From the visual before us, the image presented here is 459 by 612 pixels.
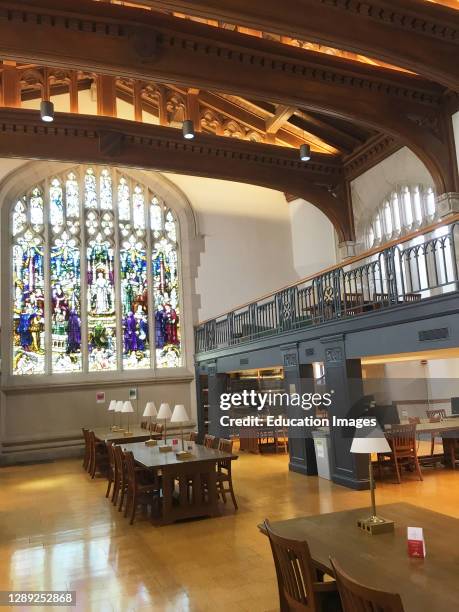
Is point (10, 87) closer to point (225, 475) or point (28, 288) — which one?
point (28, 288)

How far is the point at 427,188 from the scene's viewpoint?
11258 mm

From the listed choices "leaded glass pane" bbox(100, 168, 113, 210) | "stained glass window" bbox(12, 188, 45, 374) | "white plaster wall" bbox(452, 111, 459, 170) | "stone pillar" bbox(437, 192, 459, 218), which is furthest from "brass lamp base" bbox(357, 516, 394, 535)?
"leaded glass pane" bbox(100, 168, 113, 210)

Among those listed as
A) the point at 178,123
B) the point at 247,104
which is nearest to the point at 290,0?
the point at 247,104

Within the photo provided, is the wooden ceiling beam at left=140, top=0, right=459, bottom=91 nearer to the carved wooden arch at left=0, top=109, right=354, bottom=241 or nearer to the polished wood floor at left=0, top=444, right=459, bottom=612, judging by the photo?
the carved wooden arch at left=0, top=109, right=354, bottom=241

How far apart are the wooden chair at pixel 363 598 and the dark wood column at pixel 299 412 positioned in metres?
7.23

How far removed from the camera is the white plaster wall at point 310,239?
593 inches

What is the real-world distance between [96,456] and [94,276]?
5.92 m

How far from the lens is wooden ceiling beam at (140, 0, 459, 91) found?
667 cm

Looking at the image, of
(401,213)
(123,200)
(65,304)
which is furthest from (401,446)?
(123,200)

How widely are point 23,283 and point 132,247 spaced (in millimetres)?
3278

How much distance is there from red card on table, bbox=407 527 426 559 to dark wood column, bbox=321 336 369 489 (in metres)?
5.28

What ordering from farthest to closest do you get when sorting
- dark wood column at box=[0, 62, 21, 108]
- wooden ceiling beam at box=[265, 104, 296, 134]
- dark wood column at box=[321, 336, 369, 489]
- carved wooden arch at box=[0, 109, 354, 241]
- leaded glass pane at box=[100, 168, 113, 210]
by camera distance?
leaded glass pane at box=[100, 168, 113, 210], wooden ceiling beam at box=[265, 104, 296, 134], carved wooden arch at box=[0, 109, 354, 241], dark wood column at box=[0, 62, 21, 108], dark wood column at box=[321, 336, 369, 489]

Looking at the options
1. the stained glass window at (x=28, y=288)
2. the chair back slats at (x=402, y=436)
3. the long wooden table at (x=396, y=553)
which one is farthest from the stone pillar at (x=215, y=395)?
the long wooden table at (x=396, y=553)

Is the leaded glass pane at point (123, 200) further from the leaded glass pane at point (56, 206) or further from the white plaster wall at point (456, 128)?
the white plaster wall at point (456, 128)
